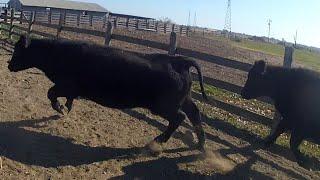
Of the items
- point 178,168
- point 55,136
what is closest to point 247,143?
point 178,168

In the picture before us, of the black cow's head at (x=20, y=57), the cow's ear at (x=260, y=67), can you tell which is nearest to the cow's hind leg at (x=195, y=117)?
the cow's ear at (x=260, y=67)

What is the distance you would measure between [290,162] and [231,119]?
248cm

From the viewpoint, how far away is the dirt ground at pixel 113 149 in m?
5.99

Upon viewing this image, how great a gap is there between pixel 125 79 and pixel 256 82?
2.44 m

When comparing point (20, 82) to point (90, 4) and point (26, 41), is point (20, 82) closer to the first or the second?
point (26, 41)

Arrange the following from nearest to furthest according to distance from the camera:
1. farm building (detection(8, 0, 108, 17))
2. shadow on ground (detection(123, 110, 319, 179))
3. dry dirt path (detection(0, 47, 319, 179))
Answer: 1. dry dirt path (detection(0, 47, 319, 179))
2. shadow on ground (detection(123, 110, 319, 179))
3. farm building (detection(8, 0, 108, 17))

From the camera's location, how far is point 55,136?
23.7 ft

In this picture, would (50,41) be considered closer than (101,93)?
No

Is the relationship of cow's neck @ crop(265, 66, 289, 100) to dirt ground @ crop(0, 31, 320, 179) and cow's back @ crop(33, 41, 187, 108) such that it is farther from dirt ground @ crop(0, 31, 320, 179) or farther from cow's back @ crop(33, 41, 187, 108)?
cow's back @ crop(33, 41, 187, 108)

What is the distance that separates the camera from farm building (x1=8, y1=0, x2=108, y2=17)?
7481cm

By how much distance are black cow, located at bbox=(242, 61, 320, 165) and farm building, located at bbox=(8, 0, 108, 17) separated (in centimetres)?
6785

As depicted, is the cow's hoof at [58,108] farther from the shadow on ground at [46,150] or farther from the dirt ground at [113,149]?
the shadow on ground at [46,150]

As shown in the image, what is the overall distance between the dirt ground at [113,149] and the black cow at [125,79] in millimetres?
499

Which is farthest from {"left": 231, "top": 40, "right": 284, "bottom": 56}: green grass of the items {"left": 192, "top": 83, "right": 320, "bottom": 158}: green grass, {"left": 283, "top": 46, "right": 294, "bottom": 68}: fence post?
{"left": 283, "top": 46, "right": 294, "bottom": 68}: fence post
